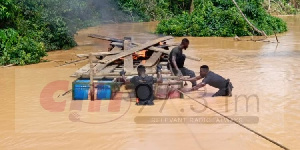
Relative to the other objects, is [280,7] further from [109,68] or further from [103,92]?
[103,92]

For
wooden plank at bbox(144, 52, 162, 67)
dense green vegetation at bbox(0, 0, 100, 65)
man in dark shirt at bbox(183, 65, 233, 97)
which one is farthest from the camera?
dense green vegetation at bbox(0, 0, 100, 65)

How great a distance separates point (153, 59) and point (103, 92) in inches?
97.7

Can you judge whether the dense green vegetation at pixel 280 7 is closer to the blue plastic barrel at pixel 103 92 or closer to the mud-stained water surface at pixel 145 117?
the mud-stained water surface at pixel 145 117

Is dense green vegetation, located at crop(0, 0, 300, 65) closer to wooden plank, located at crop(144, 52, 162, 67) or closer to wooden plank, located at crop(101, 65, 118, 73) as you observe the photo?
wooden plank, located at crop(101, 65, 118, 73)

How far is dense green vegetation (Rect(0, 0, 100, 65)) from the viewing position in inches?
462

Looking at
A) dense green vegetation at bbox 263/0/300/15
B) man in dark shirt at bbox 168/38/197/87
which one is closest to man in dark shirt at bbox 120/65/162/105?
man in dark shirt at bbox 168/38/197/87

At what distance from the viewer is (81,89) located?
24.9 feet

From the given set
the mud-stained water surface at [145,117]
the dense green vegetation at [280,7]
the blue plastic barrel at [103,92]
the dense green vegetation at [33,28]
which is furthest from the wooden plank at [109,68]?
the dense green vegetation at [280,7]

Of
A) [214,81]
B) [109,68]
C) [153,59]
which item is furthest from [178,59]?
[109,68]

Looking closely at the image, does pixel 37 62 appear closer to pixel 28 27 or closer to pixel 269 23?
pixel 28 27

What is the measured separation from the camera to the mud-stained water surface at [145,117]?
221 inches

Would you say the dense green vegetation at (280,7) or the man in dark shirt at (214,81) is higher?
the dense green vegetation at (280,7)

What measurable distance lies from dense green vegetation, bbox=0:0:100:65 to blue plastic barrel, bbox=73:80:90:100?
460 cm

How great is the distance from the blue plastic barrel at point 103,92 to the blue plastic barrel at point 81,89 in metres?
0.22
